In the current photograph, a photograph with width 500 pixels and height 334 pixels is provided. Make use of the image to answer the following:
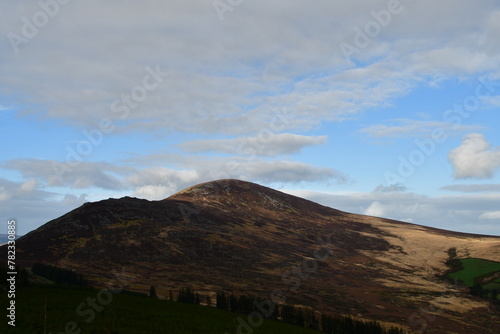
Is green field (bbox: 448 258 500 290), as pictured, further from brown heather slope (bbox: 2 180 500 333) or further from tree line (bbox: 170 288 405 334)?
tree line (bbox: 170 288 405 334)

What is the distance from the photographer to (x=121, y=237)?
149 m

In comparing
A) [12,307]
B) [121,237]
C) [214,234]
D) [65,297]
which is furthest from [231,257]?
[12,307]

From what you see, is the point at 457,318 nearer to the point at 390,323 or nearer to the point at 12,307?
the point at 390,323

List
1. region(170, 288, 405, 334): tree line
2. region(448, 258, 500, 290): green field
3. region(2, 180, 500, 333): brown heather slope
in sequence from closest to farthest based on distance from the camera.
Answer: region(170, 288, 405, 334): tree line < region(2, 180, 500, 333): brown heather slope < region(448, 258, 500, 290): green field

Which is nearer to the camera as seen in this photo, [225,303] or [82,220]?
[225,303]

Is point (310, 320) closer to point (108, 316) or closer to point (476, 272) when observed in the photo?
point (108, 316)

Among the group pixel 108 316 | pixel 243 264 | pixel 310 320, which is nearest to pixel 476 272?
pixel 243 264

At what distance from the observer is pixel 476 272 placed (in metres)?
166

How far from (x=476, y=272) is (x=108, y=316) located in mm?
158992

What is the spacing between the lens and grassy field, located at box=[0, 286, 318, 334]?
155 ft

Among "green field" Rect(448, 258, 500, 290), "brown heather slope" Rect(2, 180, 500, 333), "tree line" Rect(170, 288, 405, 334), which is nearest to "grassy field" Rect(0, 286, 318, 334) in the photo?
"tree line" Rect(170, 288, 405, 334)

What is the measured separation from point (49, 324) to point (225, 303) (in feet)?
148

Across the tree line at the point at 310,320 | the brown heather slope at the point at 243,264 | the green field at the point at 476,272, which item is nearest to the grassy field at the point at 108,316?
the tree line at the point at 310,320

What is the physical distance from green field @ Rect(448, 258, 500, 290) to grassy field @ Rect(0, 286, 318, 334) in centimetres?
11214
